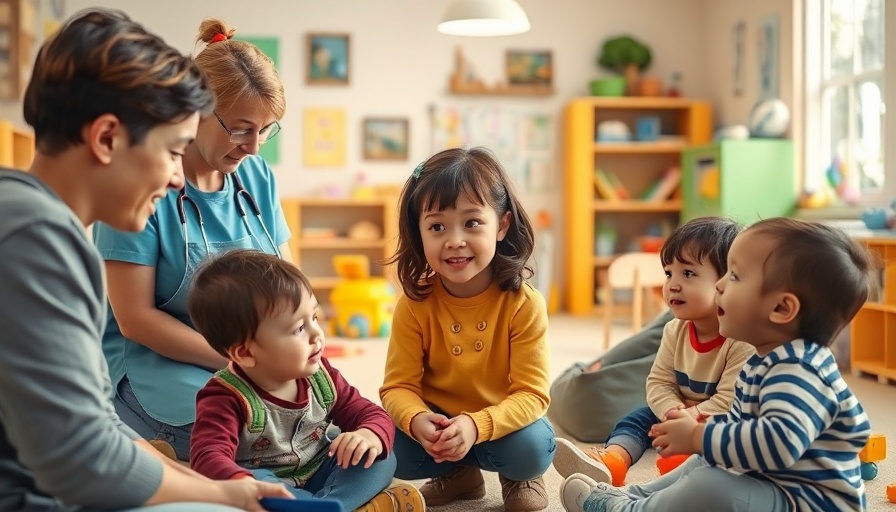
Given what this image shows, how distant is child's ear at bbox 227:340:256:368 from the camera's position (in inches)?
60.7

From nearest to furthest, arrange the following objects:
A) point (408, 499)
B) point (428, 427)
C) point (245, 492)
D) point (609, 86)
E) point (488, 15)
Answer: point (245, 492) → point (408, 499) → point (428, 427) → point (488, 15) → point (609, 86)

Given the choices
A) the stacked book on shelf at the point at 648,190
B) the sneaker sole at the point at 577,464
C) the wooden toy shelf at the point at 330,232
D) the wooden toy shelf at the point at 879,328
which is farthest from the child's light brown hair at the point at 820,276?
the stacked book on shelf at the point at 648,190

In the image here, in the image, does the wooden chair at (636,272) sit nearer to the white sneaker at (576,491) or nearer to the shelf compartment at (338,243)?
the shelf compartment at (338,243)

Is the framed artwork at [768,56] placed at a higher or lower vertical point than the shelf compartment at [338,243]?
higher

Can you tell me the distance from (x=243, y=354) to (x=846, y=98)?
458cm

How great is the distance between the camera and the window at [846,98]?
4.91 metres

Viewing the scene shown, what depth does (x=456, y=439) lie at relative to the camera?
176cm

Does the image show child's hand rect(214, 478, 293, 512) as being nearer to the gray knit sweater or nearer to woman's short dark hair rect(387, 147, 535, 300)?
the gray knit sweater

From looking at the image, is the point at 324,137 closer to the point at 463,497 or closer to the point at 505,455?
the point at 463,497

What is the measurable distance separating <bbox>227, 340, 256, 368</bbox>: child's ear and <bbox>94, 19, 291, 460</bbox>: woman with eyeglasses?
1.14 ft

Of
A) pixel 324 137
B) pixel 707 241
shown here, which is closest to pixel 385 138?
pixel 324 137

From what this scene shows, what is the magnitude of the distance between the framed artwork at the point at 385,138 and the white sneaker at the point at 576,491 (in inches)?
193

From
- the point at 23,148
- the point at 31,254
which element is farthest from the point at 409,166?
the point at 31,254

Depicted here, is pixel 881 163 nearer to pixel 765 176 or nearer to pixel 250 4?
pixel 765 176
